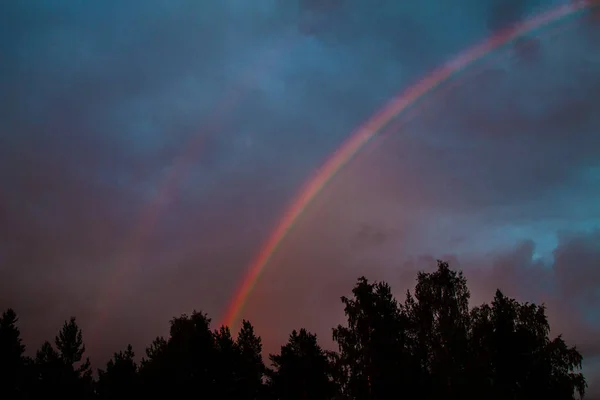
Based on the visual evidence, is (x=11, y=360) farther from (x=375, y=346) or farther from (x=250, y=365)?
(x=375, y=346)

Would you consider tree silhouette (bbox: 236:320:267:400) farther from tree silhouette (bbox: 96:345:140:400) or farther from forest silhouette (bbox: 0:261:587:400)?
tree silhouette (bbox: 96:345:140:400)

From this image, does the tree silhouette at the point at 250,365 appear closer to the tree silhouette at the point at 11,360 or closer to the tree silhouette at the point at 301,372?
the tree silhouette at the point at 301,372

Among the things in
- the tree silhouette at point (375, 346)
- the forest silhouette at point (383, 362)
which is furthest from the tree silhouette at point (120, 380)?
the tree silhouette at point (375, 346)

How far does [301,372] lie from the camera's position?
48719 mm

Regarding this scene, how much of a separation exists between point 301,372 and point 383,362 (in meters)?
7.63

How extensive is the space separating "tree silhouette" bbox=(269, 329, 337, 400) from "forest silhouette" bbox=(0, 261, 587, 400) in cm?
9

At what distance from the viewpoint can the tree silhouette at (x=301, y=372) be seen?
48219 mm

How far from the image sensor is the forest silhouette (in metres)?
46.7

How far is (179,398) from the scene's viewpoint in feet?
157

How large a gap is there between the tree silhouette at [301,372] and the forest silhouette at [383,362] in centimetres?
9

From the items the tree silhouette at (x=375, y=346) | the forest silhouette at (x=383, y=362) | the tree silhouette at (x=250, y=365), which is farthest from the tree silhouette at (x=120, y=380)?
the tree silhouette at (x=375, y=346)

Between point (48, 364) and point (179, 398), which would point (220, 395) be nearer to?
point (179, 398)

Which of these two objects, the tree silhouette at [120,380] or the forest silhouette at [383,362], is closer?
the forest silhouette at [383,362]

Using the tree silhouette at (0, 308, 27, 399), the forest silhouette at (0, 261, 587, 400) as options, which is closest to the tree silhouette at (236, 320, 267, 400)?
the forest silhouette at (0, 261, 587, 400)
